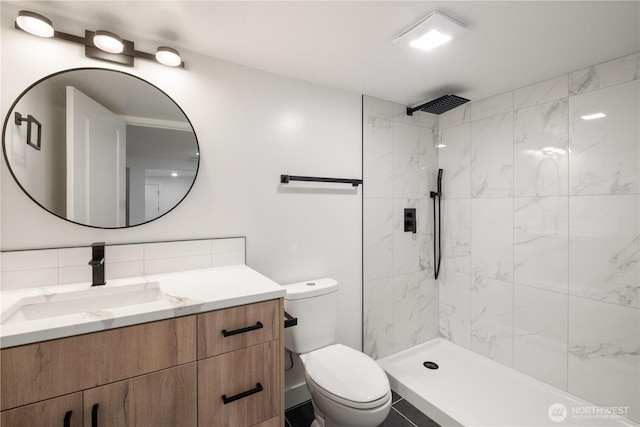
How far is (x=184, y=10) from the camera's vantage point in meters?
1.32

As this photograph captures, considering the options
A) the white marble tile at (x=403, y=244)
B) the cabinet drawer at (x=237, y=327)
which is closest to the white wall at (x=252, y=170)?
the white marble tile at (x=403, y=244)

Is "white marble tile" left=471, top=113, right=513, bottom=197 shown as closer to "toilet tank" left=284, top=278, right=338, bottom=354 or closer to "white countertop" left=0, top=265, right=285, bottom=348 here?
"toilet tank" left=284, top=278, right=338, bottom=354

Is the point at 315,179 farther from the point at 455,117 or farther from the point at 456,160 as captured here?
the point at 455,117

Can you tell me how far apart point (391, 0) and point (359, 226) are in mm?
1469

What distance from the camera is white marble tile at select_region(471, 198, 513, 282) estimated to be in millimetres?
2260

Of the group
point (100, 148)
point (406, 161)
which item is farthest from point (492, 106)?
point (100, 148)

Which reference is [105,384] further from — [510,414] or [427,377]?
[510,414]

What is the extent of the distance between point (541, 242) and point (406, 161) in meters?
1.15

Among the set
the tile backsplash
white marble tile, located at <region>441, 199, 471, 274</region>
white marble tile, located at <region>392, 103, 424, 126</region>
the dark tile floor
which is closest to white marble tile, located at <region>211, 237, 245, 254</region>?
the tile backsplash

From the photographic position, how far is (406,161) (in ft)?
8.36

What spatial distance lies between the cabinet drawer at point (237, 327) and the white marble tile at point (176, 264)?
0.58m

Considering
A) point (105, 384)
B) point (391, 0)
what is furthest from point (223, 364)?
point (391, 0)

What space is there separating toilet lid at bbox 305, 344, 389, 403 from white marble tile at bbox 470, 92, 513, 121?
2.09 metres

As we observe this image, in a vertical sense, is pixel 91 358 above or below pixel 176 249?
below
